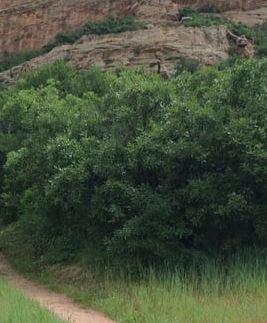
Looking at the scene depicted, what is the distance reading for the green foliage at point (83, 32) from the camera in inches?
2342

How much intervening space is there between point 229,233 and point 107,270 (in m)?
2.96

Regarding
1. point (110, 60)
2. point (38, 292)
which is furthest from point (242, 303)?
point (110, 60)

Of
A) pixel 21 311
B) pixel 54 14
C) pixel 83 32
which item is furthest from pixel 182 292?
pixel 54 14

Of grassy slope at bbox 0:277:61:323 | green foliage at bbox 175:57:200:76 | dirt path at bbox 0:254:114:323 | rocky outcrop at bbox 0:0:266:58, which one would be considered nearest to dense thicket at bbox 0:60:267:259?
dirt path at bbox 0:254:114:323

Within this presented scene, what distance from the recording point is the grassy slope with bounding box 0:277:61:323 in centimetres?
948

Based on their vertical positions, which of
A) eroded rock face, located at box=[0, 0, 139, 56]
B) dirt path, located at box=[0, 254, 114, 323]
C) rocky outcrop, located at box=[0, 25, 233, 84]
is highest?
dirt path, located at box=[0, 254, 114, 323]

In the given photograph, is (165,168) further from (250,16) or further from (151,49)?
(250,16)

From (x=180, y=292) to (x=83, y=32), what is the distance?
2100 inches

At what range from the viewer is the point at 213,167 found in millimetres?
13984

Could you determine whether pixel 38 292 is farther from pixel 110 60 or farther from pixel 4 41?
pixel 4 41

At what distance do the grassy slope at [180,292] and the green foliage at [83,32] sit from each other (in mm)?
45170

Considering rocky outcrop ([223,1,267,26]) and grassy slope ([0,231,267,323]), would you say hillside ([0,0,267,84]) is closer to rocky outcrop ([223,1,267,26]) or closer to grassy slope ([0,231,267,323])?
rocky outcrop ([223,1,267,26])

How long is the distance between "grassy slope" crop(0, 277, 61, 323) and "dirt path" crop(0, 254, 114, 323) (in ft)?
1.53

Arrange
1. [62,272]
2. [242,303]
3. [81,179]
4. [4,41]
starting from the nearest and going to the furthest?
[242,303], [81,179], [62,272], [4,41]
